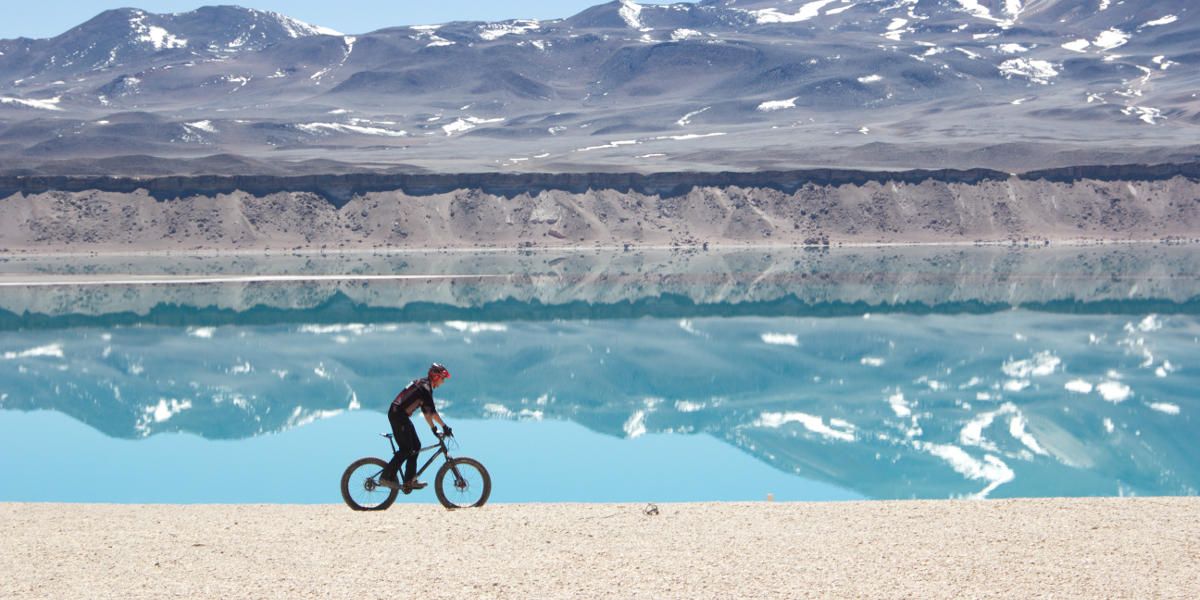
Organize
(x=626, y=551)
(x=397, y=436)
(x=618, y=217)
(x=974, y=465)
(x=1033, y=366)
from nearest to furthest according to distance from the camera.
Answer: (x=626, y=551) < (x=397, y=436) < (x=974, y=465) < (x=1033, y=366) < (x=618, y=217)

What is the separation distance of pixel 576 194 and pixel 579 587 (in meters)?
96.9

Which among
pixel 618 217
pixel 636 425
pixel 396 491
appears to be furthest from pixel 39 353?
pixel 618 217

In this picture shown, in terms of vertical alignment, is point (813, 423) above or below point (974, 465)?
below

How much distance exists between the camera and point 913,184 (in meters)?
109

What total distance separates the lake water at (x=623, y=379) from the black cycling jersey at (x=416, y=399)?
8277 millimetres

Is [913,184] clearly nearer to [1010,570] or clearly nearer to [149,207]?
[149,207]

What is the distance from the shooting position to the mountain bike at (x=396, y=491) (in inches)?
593

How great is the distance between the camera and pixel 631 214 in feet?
346

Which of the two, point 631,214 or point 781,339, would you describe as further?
point 631,214

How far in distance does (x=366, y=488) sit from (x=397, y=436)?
0.78 meters

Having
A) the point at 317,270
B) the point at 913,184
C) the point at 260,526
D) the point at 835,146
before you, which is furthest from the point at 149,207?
the point at 260,526

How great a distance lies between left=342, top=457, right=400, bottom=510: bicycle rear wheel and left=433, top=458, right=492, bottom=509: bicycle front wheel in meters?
0.53

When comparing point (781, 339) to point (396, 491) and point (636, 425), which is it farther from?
point (396, 491)

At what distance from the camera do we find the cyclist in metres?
14.4
